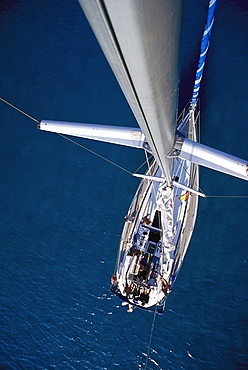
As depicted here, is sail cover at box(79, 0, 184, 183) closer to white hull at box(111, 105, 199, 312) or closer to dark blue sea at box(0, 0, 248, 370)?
white hull at box(111, 105, 199, 312)

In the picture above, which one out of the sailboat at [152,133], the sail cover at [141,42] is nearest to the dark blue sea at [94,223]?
the sailboat at [152,133]

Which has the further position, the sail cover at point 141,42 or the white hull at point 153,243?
the white hull at point 153,243

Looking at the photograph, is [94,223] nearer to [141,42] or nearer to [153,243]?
[153,243]

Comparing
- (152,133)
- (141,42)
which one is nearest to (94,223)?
(152,133)

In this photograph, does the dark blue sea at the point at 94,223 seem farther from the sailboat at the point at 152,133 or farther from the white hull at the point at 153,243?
the sailboat at the point at 152,133

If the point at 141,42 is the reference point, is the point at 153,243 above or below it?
below
